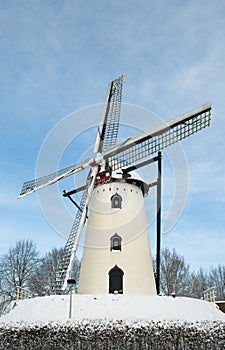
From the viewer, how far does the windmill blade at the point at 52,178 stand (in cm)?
1933

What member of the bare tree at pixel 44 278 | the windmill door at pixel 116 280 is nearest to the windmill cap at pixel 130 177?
the windmill door at pixel 116 280

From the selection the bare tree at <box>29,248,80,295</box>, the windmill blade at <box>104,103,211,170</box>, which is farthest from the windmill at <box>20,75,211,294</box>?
the bare tree at <box>29,248,80,295</box>

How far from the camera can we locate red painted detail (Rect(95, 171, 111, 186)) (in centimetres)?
1819

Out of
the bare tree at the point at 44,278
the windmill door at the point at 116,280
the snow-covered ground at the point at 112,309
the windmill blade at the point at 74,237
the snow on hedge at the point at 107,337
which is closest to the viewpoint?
the snow on hedge at the point at 107,337

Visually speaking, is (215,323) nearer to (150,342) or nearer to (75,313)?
(150,342)

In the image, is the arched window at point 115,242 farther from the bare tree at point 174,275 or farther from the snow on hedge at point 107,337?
the bare tree at point 174,275

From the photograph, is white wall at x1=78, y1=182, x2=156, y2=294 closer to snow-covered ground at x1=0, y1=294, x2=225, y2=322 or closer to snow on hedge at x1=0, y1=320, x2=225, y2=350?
snow-covered ground at x1=0, y1=294, x2=225, y2=322

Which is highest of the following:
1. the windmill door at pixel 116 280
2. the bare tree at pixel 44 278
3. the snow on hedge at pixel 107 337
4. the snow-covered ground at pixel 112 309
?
the bare tree at pixel 44 278

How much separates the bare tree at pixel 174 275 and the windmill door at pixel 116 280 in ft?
58.6

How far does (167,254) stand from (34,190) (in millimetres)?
21557

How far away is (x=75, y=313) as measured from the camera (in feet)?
44.0

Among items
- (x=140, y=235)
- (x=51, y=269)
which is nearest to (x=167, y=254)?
(x=51, y=269)

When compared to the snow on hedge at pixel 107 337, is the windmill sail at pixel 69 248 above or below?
above

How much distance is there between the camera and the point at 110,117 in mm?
21188
